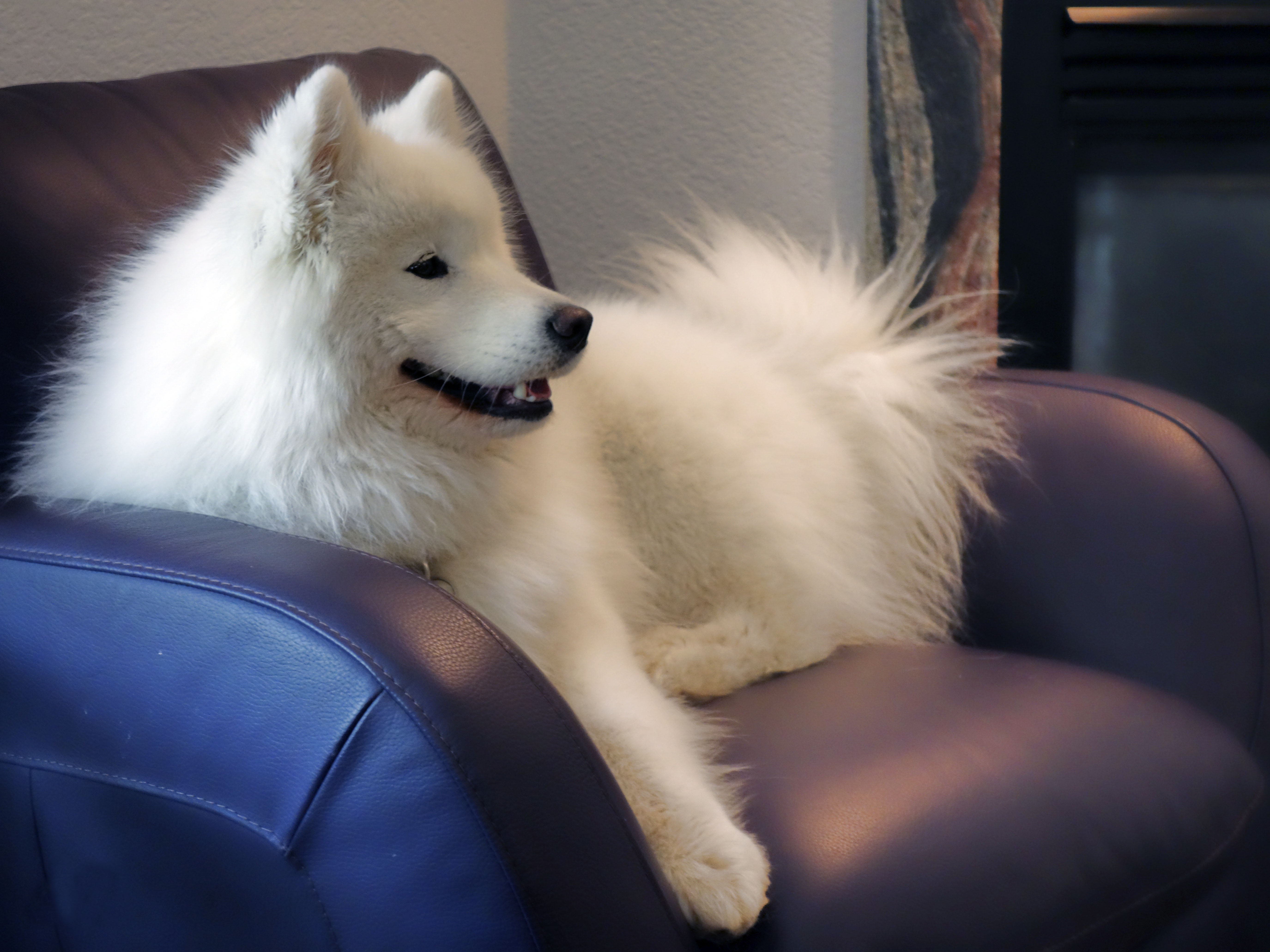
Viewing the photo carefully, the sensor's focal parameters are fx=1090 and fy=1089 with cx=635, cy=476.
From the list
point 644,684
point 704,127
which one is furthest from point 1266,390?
point 644,684

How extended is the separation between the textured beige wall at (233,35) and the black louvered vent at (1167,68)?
1122 mm

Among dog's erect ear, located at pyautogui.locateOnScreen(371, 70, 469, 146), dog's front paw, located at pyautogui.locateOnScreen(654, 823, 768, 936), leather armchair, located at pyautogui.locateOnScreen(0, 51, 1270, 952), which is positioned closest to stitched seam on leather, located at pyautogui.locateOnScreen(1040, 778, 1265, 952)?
leather armchair, located at pyautogui.locateOnScreen(0, 51, 1270, 952)

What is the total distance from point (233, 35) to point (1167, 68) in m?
1.66

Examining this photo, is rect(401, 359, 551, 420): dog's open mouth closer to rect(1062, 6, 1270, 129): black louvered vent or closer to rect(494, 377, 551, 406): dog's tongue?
rect(494, 377, 551, 406): dog's tongue

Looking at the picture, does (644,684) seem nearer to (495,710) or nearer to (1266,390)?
(495,710)

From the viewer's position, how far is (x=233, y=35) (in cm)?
169

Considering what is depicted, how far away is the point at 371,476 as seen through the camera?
0.93 metres

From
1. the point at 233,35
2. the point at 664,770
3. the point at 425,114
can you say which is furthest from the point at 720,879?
the point at 233,35

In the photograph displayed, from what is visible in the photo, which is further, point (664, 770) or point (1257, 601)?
point (1257, 601)

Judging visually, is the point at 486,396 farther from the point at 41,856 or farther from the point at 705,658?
the point at 41,856

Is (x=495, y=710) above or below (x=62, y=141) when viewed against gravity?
below

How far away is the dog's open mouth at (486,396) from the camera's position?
0.94m

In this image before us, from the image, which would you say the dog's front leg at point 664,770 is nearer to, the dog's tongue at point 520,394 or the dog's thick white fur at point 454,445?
the dog's thick white fur at point 454,445

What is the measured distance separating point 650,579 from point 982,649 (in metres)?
0.39
